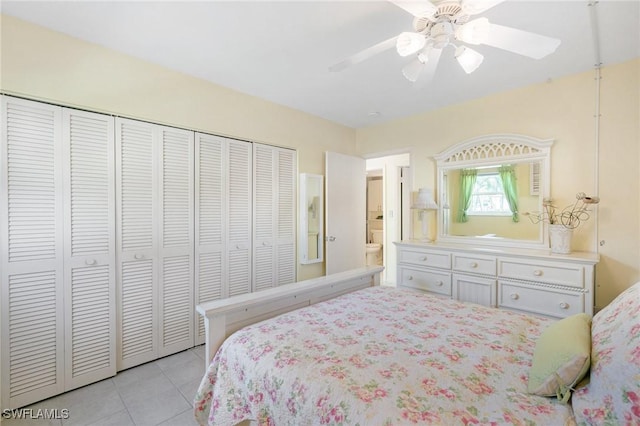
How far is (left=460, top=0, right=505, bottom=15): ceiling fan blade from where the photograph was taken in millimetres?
1208

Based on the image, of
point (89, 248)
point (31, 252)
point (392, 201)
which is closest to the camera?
point (31, 252)

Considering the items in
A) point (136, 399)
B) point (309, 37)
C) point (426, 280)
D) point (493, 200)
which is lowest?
point (136, 399)

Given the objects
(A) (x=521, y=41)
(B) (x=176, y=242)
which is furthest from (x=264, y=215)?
(A) (x=521, y=41)

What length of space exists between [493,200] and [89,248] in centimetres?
363

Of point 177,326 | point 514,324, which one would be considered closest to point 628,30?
point 514,324

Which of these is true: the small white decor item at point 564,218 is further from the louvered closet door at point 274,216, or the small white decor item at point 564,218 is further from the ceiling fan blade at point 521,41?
the louvered closet door at point 274,216

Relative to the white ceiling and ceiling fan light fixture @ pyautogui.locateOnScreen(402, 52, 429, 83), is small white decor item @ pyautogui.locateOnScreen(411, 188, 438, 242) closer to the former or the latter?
the white ceiling

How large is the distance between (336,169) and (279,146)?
863 millimetres

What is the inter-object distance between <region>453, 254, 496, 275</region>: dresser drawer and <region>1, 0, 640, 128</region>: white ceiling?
1653mm

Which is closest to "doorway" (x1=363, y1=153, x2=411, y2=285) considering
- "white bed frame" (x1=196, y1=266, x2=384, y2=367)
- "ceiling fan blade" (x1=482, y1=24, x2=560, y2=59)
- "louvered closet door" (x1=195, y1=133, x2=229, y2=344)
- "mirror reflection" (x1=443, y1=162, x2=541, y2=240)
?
"mirror reflection" (x1=443, y1=162, x2=541, y2=240)

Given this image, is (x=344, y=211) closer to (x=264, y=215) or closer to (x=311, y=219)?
(x=311, y=219)

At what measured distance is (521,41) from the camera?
4.35ft

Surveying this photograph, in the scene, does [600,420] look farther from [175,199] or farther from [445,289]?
[175,199]

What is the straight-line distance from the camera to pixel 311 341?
132 centimetres
